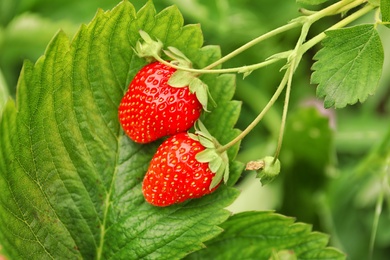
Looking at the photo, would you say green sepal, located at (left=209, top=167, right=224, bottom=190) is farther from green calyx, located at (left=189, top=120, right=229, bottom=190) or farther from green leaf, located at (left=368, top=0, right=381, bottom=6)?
green leaf, located at (left=368, top=0, right=381, bottom=6)

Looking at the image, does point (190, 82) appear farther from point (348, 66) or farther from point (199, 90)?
point (348, 66)

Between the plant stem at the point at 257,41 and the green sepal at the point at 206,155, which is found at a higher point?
the plant stem at the point at 257,41

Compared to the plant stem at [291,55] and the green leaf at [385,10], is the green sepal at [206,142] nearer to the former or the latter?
the plant stem at [291,55]

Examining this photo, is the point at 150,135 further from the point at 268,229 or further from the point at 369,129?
the point at 369,129

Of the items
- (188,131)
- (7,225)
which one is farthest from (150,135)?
(7,225)

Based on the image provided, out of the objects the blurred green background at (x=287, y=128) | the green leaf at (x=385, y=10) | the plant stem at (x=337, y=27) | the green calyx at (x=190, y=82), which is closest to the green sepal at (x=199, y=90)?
the green calyx at (x=190, y=82)

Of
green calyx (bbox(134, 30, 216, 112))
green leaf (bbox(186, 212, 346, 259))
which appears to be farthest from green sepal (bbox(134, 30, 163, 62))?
green leaf (bbox(186, 212, 346, 259))
